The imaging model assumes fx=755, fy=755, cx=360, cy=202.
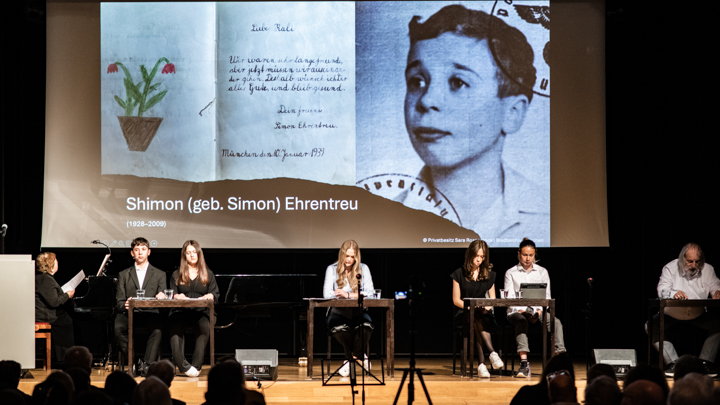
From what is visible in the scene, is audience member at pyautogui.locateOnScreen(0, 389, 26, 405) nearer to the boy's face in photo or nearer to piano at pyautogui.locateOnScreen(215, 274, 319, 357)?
piano at pyautogui.locateOnScreen(215, 274, 319, 357)

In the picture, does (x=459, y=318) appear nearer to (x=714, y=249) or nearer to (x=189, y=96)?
(x=714, y=249)

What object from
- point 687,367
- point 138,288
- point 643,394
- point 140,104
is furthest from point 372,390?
point 140,104

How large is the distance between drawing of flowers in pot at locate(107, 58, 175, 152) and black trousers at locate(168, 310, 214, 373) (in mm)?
1660

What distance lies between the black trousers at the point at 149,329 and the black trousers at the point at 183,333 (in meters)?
0.14

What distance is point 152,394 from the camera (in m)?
2.91

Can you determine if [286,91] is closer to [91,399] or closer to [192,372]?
[192,372]

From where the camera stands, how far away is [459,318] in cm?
631

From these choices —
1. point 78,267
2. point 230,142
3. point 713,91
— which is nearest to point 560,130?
point 713,91

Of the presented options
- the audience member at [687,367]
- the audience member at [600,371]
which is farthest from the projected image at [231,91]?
the audience member at [687,367]

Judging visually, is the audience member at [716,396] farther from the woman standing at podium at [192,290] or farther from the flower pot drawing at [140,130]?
the flower pot drawing at [140,130]

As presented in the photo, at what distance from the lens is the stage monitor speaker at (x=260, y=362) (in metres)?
5.67

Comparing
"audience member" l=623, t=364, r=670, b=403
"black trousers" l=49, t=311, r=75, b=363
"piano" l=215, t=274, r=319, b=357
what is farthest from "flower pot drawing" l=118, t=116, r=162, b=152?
"audience member" l=623, t=364, r=670, b=403

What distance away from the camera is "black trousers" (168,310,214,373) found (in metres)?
6.00

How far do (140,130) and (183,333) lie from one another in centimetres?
196
